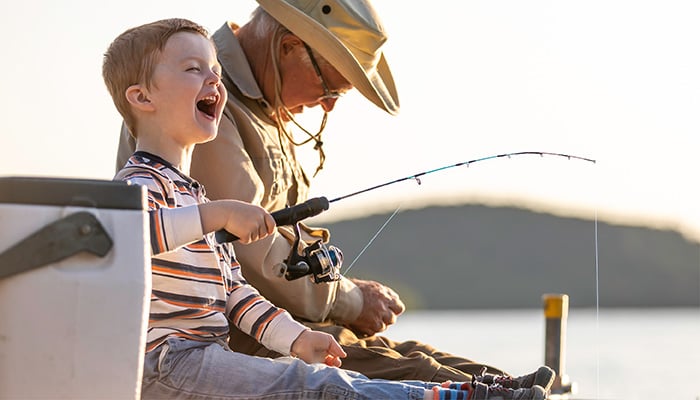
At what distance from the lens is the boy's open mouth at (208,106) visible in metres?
3.13

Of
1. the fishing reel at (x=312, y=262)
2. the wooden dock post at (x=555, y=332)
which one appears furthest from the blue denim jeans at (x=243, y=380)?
the wooden dock post at (x=555, y=332)

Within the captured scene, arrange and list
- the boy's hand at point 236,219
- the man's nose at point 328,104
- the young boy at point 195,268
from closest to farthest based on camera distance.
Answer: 1. the boy's hand at point 236,219
2. the young boy at point 195,268
3. the man's nose at point 328,104

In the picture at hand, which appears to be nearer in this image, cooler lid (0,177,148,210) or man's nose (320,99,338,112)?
cooler lid (0,177,148,210)

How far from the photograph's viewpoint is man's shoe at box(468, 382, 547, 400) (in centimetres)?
280

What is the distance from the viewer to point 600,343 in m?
21.9

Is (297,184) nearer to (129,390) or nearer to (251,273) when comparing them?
(251,273)

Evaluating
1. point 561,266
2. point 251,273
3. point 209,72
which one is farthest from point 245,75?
point 561,266

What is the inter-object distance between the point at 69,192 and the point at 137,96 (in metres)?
0.82

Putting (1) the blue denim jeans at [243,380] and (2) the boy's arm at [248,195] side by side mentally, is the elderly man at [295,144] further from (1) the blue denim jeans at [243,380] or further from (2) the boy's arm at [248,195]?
(1) the blue denim jeans at [243,380]

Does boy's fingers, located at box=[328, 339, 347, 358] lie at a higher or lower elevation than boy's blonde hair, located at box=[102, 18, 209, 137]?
lower

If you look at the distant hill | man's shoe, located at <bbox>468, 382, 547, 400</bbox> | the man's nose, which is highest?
the distant hill

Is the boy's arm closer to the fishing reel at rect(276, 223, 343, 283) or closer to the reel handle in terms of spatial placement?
the fishing reel at rect(276, 223, 343, 283)

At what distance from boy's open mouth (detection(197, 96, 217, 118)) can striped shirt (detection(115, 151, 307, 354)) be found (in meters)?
0.18

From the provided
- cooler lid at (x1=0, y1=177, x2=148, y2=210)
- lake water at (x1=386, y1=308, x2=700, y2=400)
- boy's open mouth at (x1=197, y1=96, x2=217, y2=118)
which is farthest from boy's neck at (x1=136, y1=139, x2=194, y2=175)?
lake water at (x1=386, y1=308, x2=700, y2=400)
